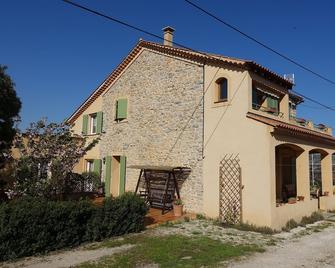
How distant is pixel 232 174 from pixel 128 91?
7.98 metres

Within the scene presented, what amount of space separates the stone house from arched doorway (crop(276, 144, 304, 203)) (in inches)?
2.3

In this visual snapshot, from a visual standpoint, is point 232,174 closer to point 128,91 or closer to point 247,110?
point 247,110

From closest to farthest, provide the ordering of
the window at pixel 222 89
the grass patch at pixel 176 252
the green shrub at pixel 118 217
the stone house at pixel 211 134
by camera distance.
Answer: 1. the grass patch at pixel 176 252
2. the green shrub at pixel 118 217
3. the stone house at pixel 211 134
4. the window at pixel 222 89

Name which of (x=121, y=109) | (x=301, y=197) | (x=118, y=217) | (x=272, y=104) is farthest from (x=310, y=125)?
(x=118, y=217)

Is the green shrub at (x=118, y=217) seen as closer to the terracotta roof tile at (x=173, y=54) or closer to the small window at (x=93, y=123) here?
the terracotta roof tile at (x=173, y=54)

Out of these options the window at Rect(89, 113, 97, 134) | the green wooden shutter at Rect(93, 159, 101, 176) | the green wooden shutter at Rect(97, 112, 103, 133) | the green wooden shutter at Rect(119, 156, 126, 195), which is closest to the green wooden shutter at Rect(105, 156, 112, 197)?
the green wooden shutter at Rect(93, 159, 101, 176)

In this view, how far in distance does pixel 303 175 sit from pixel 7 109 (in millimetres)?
12243

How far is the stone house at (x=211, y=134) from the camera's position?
12.4 m

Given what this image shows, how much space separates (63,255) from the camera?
806cm

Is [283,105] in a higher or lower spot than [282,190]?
higher

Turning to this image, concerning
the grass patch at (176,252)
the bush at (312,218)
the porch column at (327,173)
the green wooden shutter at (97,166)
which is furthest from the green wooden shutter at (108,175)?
the porch column at (327,173)

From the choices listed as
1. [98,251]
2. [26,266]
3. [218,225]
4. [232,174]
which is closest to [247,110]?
[232,174]

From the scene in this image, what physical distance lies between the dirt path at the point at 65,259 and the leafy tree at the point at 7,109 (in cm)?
608

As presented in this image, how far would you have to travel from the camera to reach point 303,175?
565 inches
